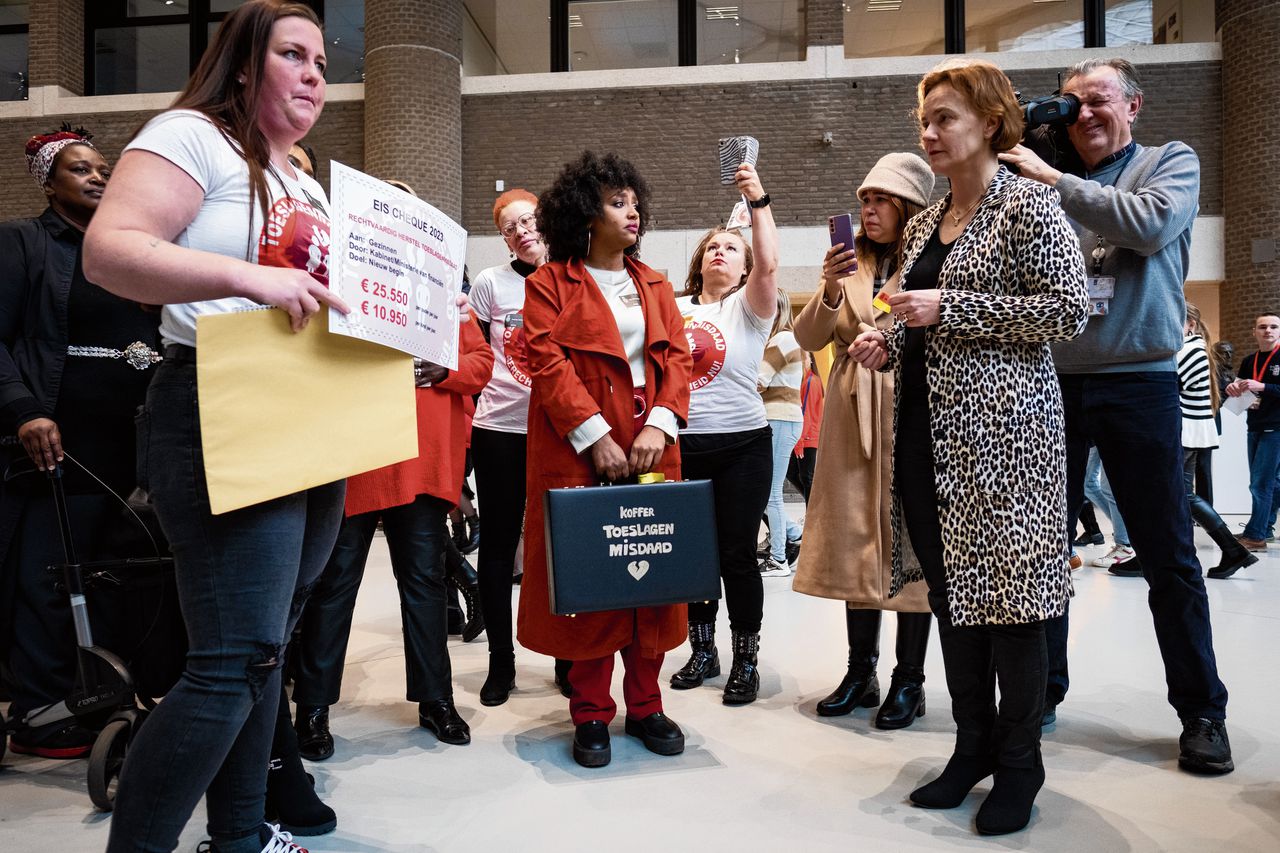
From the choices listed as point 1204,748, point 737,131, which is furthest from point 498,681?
point 737,131

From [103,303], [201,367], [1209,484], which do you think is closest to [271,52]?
[201,367]

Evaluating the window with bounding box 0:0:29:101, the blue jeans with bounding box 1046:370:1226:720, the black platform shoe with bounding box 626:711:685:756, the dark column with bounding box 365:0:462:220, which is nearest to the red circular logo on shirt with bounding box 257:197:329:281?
the black platform shoe with bounding box 626:711:685:756

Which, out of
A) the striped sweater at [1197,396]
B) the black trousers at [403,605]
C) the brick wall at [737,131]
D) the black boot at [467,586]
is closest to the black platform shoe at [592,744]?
the black trousers at [403,605]

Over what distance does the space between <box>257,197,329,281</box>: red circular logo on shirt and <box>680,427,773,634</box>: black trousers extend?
6.64ft

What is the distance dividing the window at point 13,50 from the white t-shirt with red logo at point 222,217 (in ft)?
47.7

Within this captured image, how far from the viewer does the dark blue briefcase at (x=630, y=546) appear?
250 centimetres

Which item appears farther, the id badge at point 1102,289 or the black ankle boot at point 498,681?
the black ankle boot at point 498,681

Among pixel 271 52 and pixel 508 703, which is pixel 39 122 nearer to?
pixel 508 703

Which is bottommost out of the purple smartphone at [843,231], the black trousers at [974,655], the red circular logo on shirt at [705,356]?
the black trousers at [974,655]

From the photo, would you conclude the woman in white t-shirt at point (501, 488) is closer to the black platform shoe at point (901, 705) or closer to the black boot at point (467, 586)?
the black boot at point (467, 586)

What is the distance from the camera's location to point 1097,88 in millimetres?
2680

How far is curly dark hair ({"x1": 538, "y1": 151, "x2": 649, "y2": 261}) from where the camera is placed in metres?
2.86

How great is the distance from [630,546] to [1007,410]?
3.40ft

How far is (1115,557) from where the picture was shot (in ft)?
20.3
